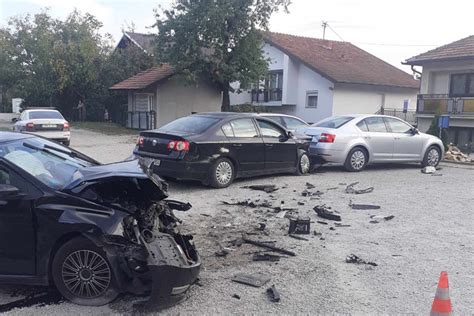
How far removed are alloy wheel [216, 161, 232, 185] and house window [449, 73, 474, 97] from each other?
17304 mm

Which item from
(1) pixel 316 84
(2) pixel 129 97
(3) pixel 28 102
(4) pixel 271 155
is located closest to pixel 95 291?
(4) pixel 271 155

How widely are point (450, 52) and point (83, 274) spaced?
22.5 metres

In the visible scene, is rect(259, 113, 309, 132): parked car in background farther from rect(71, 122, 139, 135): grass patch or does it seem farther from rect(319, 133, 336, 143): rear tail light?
rect(71, 122, 139, 135): grass patch

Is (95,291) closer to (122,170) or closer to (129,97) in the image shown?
(122,170)

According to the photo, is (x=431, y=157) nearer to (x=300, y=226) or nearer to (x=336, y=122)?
(x=336, y=122)

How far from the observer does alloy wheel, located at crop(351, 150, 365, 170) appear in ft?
40.0

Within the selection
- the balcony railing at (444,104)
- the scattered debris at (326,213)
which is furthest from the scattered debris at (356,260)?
the balcony railing at (444,104)

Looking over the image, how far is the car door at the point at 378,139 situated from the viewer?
40.4 feet

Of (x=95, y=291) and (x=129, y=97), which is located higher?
(x=129, y=97)

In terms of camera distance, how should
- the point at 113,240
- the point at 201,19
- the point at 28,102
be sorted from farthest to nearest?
the point at 28,102 < the point at 201,19 < the point at 113,240

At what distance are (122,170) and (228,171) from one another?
5175 millimetres

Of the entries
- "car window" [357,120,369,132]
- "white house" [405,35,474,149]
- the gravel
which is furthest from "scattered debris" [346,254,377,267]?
"white house" [405,35,474,149]

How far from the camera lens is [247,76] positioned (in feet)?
80.1

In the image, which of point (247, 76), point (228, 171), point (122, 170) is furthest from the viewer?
point (247, 76)
